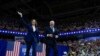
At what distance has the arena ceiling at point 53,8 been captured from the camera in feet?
46.1

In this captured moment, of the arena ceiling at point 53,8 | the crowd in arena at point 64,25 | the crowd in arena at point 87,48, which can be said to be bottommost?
the crowd in arena at point 87,48

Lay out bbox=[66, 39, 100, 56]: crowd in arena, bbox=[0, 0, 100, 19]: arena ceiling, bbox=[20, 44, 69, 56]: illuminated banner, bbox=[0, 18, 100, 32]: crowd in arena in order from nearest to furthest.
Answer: bbox=[20, 44, 69, 56]: illuminated banner
bbox=[66, 39, 100, 56]: crowd in arena
bbox=[0, 18, 100, 32]: crowd in arena
bbox=[0, 0, 100, 19]: arena ceiling

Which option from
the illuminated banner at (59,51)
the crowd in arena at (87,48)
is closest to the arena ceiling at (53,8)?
the crowd in arena at (87,48)

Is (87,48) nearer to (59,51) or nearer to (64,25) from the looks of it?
(59,51)

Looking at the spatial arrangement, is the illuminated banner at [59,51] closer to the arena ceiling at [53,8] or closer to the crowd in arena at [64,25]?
the crowd in arena at [64,25]

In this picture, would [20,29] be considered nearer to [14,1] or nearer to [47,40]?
[14,1]

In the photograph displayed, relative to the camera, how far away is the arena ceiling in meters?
14.1

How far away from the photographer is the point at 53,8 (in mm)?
15227

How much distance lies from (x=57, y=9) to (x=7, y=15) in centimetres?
363

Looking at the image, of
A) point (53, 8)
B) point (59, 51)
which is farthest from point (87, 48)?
point (53, 8)

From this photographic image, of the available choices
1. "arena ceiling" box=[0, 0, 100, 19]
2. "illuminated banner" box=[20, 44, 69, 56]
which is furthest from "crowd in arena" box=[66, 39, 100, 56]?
"arena ceiling" box=[0, 0, 100, 19]

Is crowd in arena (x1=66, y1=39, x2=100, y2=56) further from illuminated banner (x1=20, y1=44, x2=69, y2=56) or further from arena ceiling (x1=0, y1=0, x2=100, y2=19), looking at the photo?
arena ceiling (x1=0, y1=0, x2=100, y2=19)

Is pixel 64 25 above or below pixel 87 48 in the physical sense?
above

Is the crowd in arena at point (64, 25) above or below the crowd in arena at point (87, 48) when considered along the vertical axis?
above
